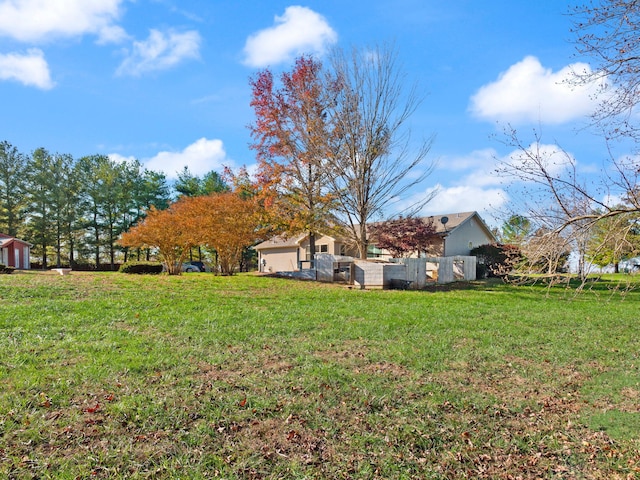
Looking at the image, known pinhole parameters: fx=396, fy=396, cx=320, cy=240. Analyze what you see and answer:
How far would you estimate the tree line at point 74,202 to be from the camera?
3431cm

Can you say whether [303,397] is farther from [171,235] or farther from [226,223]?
[171,235]

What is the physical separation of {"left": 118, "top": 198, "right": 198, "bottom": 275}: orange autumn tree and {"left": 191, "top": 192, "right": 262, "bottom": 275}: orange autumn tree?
17.3 inches

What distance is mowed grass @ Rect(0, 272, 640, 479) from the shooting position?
3.20 meters

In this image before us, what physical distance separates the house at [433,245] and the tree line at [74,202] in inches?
489

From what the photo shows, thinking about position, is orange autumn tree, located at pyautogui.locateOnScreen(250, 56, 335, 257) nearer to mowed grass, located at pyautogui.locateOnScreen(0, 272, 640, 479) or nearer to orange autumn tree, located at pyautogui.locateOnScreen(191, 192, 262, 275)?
orange autumn tree, located at pyautogui.locateOnScreen(191, 192, 262, 275)

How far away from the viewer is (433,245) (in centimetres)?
2469

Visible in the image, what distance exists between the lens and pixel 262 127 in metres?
19.2

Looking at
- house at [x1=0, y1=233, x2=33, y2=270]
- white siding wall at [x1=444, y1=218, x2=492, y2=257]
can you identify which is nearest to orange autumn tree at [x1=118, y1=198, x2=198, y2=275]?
house at [x1=0, y1=233, x2=33, y2=270]

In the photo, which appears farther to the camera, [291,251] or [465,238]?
[291,251]

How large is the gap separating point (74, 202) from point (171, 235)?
2301 centimetres

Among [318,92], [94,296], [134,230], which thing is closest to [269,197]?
[318,92]

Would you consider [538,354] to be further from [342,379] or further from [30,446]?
[30,446]

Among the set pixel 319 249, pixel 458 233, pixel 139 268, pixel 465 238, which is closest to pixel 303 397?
pixel 139 268

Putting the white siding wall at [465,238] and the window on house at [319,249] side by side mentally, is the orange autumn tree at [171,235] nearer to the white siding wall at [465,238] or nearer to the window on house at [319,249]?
the window on house at [319,249]
